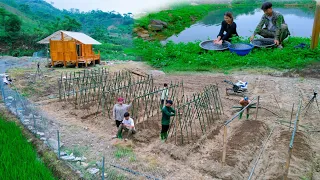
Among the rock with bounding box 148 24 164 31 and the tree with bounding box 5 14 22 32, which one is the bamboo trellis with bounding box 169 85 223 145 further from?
the tree with bounding box 5 14 22 32

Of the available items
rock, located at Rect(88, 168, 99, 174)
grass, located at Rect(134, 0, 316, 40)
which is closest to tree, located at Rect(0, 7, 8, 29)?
grass, located at Rect(134, 0, 316, 40)

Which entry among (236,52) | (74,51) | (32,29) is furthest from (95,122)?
(32,29)

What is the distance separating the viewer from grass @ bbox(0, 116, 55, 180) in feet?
17.4

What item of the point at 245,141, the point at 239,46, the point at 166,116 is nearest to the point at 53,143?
the point at 166,116

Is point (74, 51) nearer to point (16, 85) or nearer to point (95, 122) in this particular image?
point (16, 85)

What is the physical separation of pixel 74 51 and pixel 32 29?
15.3m

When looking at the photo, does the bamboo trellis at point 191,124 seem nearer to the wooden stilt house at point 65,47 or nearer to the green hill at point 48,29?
the wooden stilt house at point 65,47

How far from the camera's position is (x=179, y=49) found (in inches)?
696

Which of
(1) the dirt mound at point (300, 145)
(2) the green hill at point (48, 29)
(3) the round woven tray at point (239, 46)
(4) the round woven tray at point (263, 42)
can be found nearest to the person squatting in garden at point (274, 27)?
(4) the round woven tray at point (263, 42)

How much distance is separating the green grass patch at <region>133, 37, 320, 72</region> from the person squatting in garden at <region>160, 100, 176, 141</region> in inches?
306

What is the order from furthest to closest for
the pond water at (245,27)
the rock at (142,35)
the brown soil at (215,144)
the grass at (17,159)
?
the rock at (142,35)
the pond water at (245,27)
the brown soil at (215,144)
the grass at (17,159)

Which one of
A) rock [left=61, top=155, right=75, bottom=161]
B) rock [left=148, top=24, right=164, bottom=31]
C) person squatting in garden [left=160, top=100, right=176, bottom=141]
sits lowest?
rock [left=61, top=155, right=75, bottom=161]

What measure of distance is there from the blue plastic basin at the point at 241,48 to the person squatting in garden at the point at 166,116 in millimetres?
9444

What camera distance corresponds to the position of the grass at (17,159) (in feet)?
17.4
